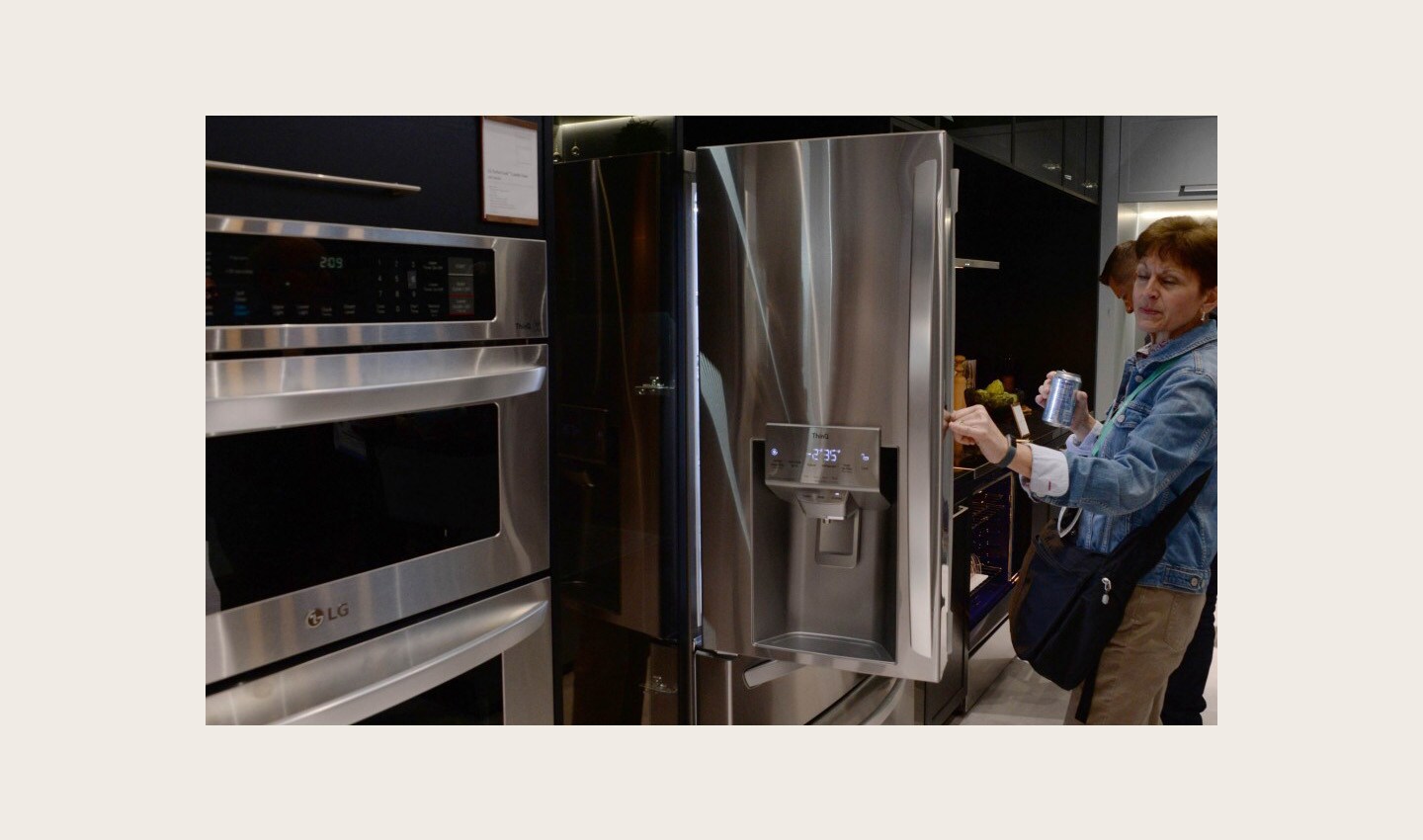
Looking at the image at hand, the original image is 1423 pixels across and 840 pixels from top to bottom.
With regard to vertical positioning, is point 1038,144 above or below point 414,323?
above

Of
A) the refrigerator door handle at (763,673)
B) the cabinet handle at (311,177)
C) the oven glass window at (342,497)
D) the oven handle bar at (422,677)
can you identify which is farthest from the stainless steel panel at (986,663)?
the cabinet handle at (311,177)

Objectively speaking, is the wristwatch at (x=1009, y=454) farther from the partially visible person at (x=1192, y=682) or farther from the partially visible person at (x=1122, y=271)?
the partially visible person at (x=1122, y=271)

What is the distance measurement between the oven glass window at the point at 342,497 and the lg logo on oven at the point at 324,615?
3 centimetres

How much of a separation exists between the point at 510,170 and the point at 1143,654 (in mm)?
1168

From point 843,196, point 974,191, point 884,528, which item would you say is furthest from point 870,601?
point 974,191

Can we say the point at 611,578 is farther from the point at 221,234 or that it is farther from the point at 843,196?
the point at 221,234

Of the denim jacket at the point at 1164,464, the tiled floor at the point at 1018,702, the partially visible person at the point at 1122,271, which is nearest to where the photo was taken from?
the denim jacket at the point at 1164,464

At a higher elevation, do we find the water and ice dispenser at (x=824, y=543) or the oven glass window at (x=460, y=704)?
the water and ice dispenser at (x=824, y=543)

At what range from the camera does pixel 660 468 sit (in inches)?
70.3

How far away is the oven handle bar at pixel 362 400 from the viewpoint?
1001 mm

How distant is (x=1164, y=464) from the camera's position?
4.48ft

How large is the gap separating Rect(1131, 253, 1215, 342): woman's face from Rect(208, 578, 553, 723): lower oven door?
1008 millimetres

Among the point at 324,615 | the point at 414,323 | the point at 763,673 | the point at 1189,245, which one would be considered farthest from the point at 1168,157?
the point at 324,615

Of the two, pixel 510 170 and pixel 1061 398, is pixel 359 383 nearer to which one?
pixel 510 170
